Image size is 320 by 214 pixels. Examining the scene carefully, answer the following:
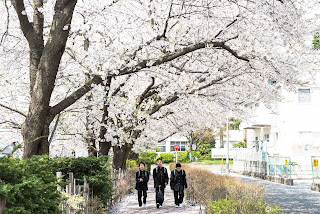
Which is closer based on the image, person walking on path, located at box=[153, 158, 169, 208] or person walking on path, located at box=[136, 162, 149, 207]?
person walking on path, located at box=[153, 158, 169, 208]

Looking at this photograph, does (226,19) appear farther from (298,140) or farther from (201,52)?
(298,140)

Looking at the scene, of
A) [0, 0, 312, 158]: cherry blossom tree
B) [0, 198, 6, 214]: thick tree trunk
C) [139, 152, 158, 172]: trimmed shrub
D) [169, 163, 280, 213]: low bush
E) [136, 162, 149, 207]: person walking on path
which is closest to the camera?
[0, 198, 6, 214]: thick tree trunk

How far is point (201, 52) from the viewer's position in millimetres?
12898

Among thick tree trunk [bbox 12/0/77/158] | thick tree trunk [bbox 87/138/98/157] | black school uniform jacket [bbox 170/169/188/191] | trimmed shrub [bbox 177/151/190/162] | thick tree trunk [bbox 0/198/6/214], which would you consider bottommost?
trimmed shrub [bbox 177/151/190/162]

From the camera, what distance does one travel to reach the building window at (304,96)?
97.4 ft

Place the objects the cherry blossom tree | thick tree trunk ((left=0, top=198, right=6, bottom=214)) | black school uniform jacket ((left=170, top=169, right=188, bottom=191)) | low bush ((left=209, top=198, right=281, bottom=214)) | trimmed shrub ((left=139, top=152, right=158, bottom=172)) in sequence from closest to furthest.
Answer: thick tree trunk ((left=0, top=198, right=6, bottom=214)), low bush ((left=209, top=198, right=281, bottom=214)), the cherry blossom tree, black school uniform jacket ((left=170, top=169, right=188, bottom=191)), trimmed shrub ((left=139, top=152, right=158, bottom=172))

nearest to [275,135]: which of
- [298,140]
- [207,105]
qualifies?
[298,140]

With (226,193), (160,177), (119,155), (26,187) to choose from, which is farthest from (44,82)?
(119,155)

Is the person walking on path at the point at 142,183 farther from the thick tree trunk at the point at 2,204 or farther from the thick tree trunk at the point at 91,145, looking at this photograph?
the thick tree trunk at the point at 2,204

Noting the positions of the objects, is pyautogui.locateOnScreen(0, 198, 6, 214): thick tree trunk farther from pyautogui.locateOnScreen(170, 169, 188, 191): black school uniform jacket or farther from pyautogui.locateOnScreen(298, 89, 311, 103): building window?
pyautogui.locateOnScreen(298, 89, 311, 103): building window

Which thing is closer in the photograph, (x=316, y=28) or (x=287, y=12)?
(x=287, y=12)

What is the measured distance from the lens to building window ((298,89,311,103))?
29.7 meters

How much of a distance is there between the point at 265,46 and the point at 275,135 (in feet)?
86.6

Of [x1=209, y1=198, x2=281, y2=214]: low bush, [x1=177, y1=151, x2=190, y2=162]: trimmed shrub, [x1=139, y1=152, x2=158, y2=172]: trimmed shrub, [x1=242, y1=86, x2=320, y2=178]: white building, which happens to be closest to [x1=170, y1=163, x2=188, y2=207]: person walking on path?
[x1=209, y1=198, x2=281, y2=214]: low bush
